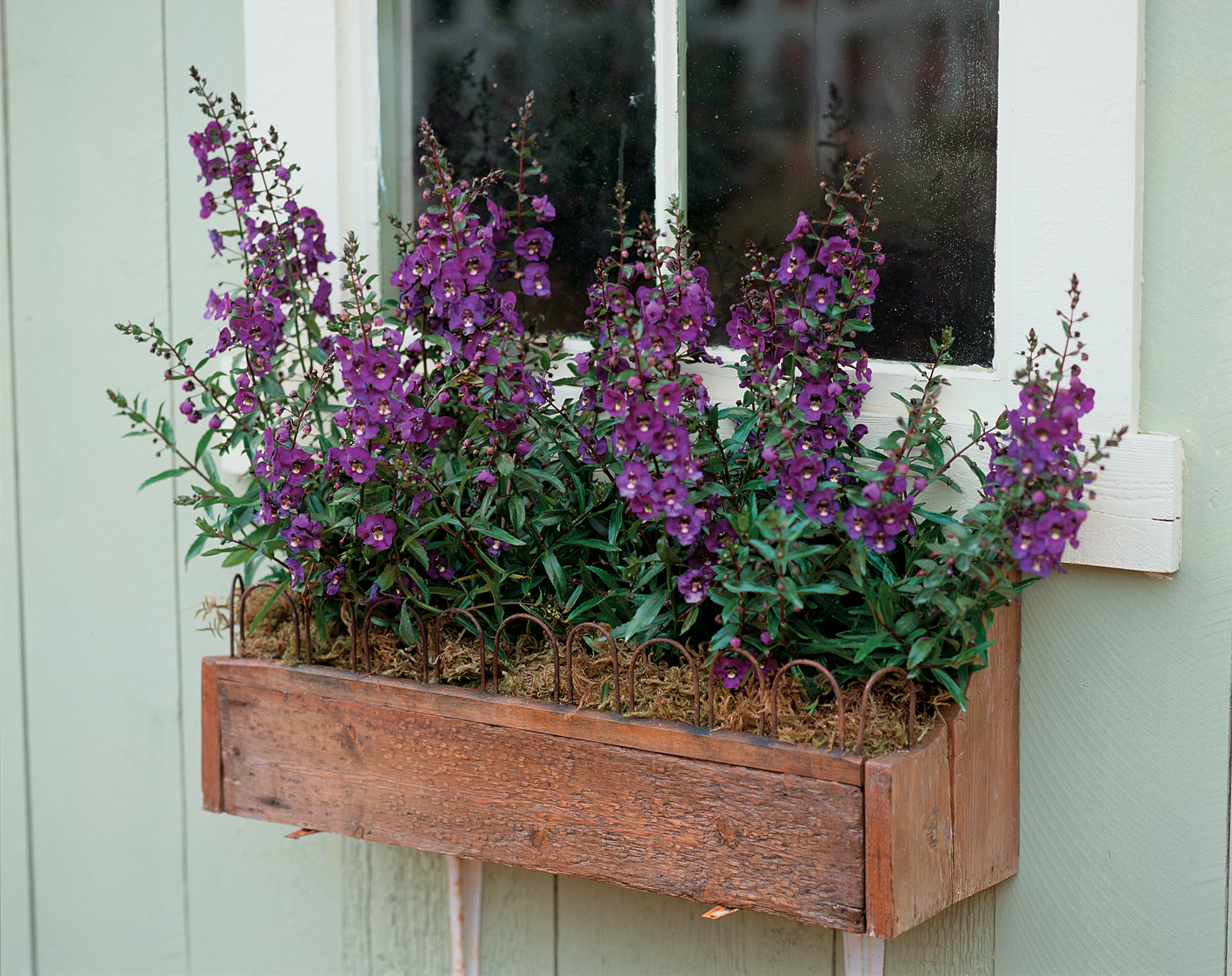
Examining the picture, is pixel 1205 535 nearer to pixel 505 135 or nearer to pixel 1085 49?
pixel 1085 49

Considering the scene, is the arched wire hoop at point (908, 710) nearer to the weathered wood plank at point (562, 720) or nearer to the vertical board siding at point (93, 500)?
the weathered wood plank at point (562, 720)

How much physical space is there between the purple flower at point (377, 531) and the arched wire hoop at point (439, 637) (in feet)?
0.33

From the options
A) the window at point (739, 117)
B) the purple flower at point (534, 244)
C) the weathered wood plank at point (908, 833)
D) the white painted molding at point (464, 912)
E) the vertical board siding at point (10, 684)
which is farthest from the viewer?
the vertical board siding at point (10, 684)

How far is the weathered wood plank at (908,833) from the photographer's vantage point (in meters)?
1.06

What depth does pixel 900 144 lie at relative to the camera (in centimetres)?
131

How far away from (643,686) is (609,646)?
0.18 ft

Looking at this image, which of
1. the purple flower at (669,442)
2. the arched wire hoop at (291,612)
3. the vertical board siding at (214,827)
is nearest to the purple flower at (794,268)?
the purple flower at (669,442)

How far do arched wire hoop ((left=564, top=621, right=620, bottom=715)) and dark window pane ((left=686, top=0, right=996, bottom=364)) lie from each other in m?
0.44

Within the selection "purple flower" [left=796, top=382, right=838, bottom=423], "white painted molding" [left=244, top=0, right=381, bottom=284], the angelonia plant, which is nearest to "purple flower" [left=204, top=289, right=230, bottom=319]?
the angelonia plant

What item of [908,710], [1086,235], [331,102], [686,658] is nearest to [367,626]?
[686,658]

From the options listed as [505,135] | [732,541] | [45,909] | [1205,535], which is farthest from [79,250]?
[1205,535]

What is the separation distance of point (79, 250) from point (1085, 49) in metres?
1.46

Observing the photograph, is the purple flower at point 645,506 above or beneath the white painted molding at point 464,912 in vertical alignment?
above

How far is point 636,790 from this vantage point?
1.19 metres
